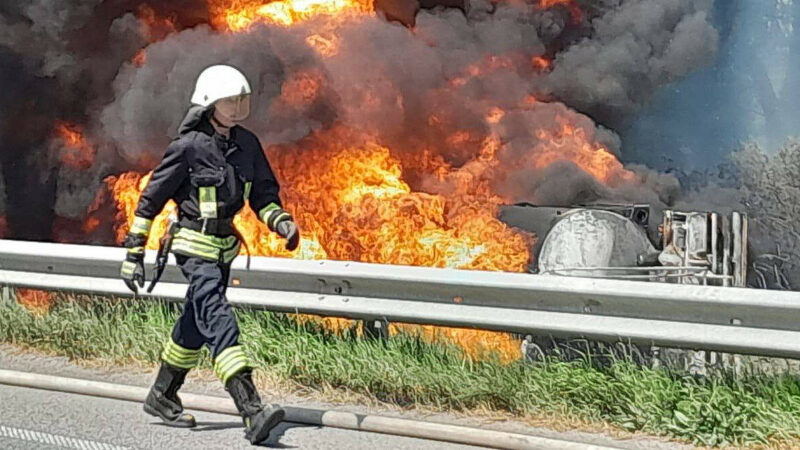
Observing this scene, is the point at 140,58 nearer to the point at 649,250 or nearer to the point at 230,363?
the point at 649,250

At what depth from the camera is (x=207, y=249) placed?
5.33 meters

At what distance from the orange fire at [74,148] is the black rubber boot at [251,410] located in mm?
6794

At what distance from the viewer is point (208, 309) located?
528 cm

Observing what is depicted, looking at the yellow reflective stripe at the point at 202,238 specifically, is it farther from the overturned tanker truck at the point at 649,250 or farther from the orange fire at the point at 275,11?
the orange fire at the point at 275,11

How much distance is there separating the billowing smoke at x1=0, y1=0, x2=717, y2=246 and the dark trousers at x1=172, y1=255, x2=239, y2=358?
5.34 metres

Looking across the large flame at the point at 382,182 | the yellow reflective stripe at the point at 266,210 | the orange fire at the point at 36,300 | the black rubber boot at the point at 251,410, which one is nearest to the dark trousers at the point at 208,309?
the black rubber boot at the point at 251,410

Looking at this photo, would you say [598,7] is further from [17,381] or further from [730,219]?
[17,381]

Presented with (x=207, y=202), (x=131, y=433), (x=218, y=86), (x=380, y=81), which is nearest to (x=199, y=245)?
(x=207, y=202)

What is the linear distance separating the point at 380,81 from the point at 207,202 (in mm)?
5662

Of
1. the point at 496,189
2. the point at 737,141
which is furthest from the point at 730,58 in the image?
the point at 496,189

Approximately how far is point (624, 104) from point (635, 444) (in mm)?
5502

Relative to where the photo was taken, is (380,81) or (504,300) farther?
(380,81)

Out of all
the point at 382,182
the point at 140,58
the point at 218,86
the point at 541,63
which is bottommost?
the point at 382,182

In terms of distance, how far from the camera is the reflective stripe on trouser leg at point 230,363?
5.15 metres
